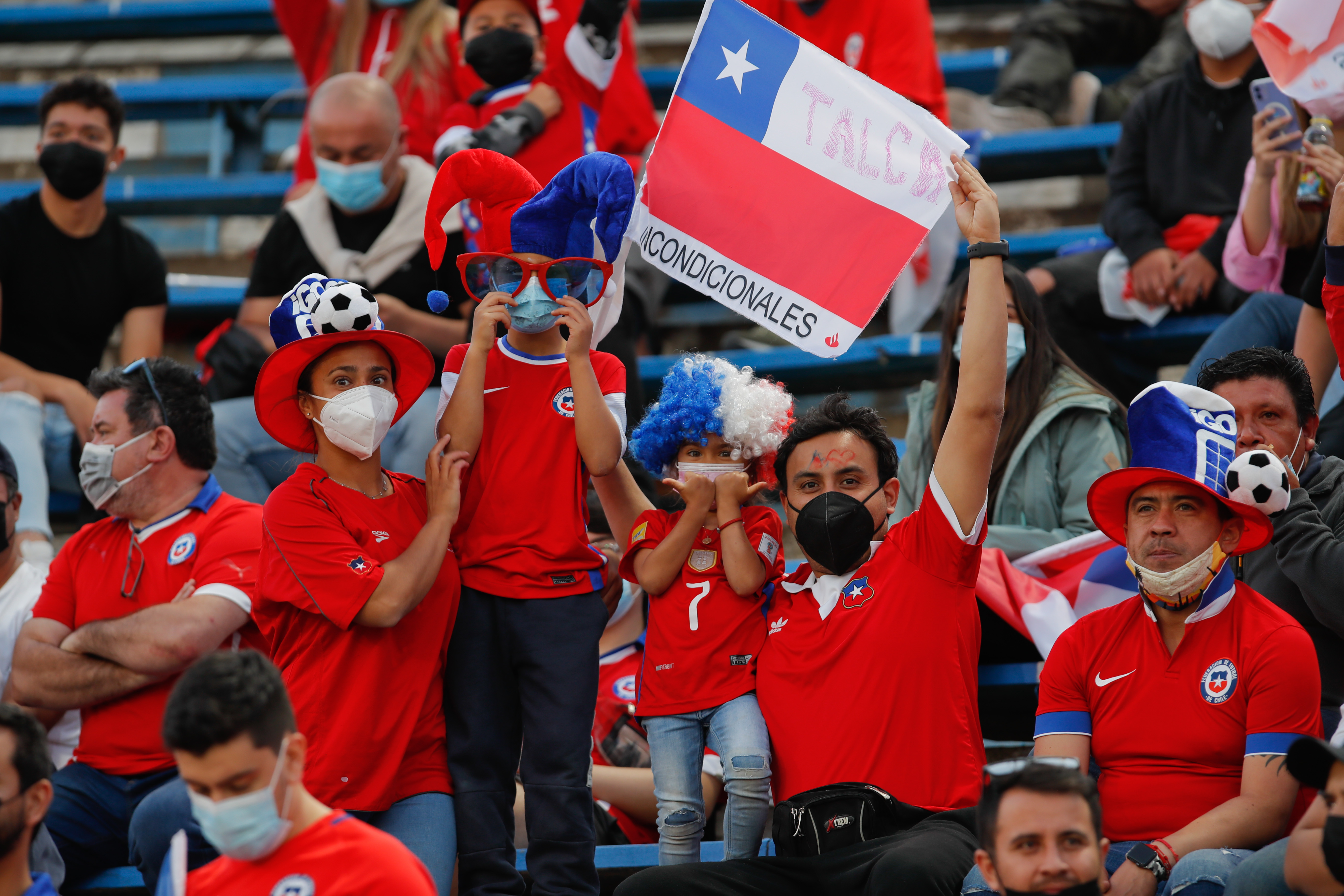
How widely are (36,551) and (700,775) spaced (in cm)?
237

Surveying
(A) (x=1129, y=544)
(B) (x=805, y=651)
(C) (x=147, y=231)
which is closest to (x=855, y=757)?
(B) (x=805, y=651)

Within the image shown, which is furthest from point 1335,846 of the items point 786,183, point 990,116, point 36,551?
point 990,116

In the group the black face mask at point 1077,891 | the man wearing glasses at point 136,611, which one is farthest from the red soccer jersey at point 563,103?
the black face mask at point 1077,891

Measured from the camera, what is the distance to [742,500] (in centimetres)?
331

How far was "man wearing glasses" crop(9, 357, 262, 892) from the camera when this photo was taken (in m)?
3.42

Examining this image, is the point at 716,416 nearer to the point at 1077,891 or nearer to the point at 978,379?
the point at 978,379

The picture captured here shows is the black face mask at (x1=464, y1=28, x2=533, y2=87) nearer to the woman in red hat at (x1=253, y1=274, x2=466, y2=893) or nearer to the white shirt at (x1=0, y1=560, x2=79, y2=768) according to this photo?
the woman in red hat at (x1=253, y1=274, x2=466, y2=893)

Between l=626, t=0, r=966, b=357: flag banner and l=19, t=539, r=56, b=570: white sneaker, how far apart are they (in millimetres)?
2179

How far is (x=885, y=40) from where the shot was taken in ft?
18.2

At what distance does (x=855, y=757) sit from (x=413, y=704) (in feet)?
3.06

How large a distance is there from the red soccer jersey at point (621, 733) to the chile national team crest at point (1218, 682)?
4.91 feet

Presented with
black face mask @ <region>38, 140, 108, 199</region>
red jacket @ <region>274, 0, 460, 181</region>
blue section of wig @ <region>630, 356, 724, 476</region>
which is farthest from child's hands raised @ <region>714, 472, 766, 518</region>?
black face mask @ <region>38, 140, 108, 199</region>

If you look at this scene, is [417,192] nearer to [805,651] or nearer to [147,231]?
[805,651]

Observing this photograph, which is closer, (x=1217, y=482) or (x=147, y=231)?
(x=1217, y=482)
